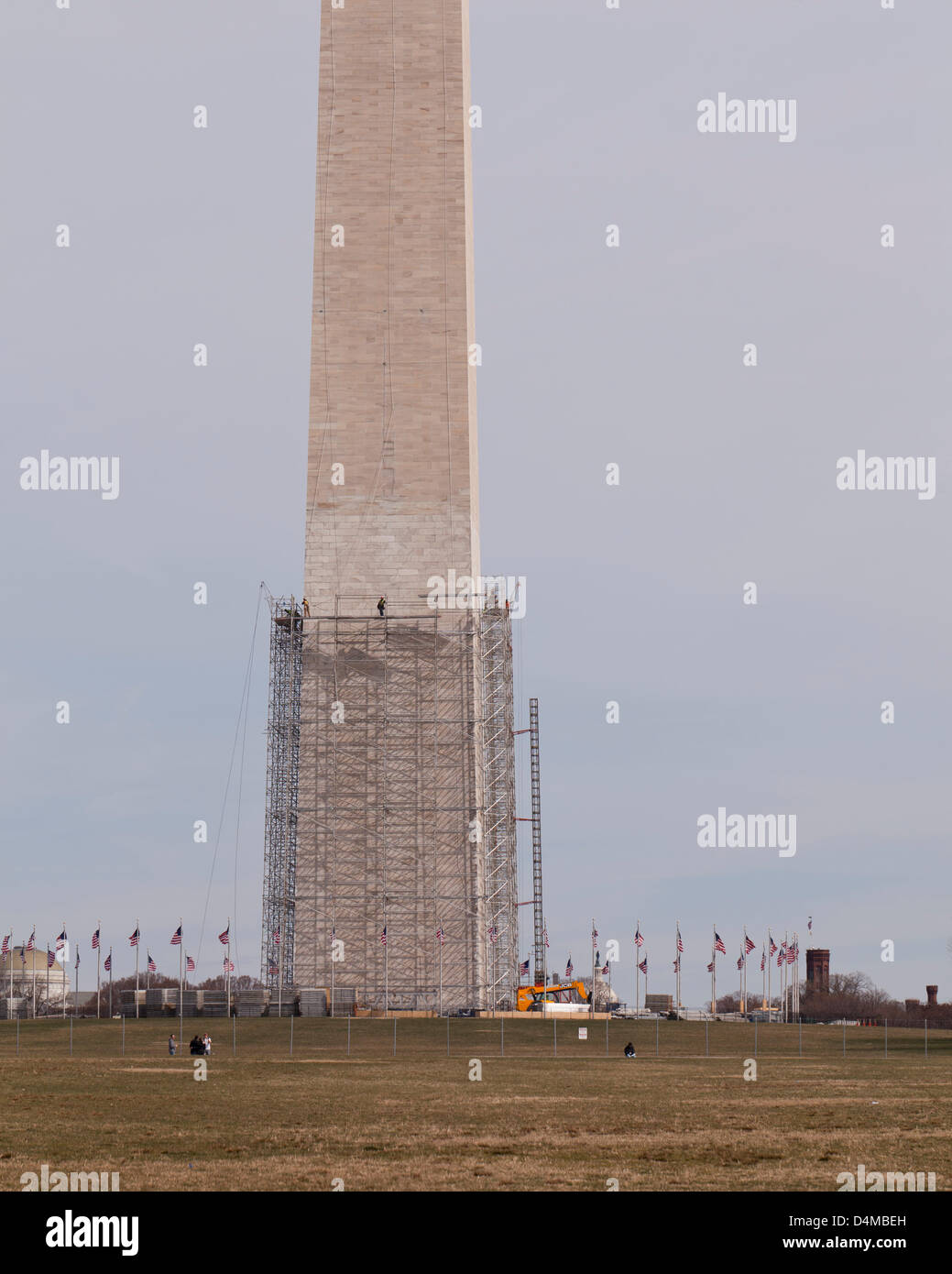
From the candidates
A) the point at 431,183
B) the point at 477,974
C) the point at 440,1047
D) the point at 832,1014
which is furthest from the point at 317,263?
the point at 832,1014

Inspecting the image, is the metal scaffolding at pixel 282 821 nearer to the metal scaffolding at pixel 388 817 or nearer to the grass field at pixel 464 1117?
the metal scaffolding at pixel 388 817

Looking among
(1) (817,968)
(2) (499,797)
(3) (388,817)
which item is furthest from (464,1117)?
(1) (817,968)

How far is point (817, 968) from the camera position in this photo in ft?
571

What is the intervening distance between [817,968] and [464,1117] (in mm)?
148755

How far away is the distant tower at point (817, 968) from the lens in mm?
168375

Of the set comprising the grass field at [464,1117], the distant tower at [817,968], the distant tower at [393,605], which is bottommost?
the distant tower at [817,968]

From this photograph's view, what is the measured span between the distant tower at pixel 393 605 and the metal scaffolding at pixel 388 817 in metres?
0.09

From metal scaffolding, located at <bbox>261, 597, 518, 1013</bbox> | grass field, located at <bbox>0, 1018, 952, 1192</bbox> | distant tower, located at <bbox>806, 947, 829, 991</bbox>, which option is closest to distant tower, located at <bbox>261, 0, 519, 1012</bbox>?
metal scaffolding, located at <bbox>261, 597, 518, 1013</bbox>

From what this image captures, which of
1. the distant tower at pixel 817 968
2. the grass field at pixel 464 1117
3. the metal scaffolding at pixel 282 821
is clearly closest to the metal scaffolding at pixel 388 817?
the metal scaffolding at pixel 282 821

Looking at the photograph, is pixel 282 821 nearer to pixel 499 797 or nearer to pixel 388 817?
pixel 388 817

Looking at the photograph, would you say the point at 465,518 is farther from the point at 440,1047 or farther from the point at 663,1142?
the point at 663,1142

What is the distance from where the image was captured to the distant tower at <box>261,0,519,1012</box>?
3132 inches

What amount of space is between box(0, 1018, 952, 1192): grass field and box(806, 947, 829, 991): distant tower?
366ft
